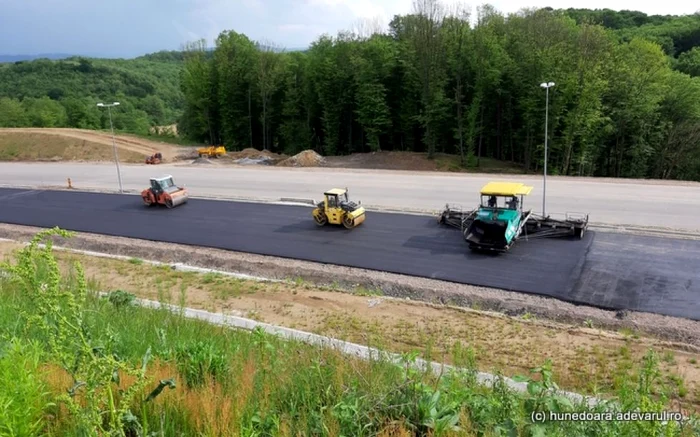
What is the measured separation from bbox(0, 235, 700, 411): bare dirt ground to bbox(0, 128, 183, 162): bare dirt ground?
34.0 metres

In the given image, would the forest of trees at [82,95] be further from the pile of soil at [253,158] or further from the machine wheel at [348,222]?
the machine wheel at [348,222]

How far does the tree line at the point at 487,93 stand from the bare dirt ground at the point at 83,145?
958 cm

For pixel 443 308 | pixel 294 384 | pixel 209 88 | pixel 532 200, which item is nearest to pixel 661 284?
pixel 443 308

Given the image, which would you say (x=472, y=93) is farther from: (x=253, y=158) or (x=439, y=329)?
(x=439, y=329)

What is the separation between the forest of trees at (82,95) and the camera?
242ft

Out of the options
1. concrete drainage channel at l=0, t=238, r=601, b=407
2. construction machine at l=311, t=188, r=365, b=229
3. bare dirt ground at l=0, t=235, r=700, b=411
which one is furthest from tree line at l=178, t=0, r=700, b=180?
concrete drainage channel at l=0, t=238, r=601, b=407

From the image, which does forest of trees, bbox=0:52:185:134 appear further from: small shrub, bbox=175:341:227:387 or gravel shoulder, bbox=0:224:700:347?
small shrub, bbox=175:341:227:387

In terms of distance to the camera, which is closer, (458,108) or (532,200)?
(532,200)

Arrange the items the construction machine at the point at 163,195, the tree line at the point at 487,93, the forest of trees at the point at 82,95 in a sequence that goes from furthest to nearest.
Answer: the forest of trees at the point at 82,95, the tree line at the point at 487,93, the construction machine at the point at 163,195

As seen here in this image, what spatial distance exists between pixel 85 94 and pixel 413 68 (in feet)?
258

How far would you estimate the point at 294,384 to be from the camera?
5512 mm

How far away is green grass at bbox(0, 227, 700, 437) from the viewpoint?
3.86 m

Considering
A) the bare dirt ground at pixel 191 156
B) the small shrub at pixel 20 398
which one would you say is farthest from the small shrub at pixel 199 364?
the bare dirt ground at pixel 191 156

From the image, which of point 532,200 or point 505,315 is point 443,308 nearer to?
point 505,315
